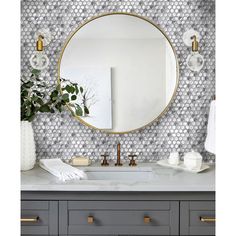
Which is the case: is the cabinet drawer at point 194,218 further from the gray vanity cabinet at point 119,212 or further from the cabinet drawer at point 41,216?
the cabinet drawer at point 41,216

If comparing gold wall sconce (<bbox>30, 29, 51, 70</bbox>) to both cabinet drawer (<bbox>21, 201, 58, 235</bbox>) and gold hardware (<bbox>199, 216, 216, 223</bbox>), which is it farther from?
gold hardware (<bbox>199, 216, 216, 223</bbox>)

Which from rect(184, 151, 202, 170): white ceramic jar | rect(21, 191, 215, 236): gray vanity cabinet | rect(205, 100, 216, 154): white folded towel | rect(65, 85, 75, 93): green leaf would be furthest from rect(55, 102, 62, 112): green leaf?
rect(205, 100, 216, 154): white folded towel

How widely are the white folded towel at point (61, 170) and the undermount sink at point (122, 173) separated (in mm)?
226

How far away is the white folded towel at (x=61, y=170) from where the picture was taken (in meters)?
1.81

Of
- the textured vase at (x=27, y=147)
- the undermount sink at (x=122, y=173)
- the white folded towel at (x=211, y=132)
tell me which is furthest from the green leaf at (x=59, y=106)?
the white folded towel at (x=211, y=132)

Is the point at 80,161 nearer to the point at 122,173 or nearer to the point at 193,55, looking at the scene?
the point at 122,173

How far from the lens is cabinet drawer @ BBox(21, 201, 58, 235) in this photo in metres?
1.71

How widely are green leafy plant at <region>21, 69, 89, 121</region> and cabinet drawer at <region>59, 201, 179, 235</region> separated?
0.64m

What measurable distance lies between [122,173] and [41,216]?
63 cm

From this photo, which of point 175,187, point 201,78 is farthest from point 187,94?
point 175,187

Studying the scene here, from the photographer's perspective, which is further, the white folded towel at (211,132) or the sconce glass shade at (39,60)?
the sconce glass shade at (39,60)
